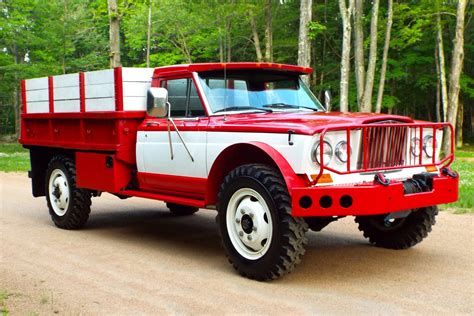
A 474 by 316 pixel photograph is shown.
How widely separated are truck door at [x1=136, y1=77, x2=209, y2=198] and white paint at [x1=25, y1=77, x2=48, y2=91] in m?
2.39

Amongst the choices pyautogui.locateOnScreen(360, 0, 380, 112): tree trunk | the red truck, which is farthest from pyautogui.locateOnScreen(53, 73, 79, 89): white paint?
pyautogui.locateOnScreen(360, 0, 380, 112): tree trunk

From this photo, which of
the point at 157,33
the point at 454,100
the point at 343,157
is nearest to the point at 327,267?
the point at 343,157

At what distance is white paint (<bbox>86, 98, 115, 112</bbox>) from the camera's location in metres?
7.69

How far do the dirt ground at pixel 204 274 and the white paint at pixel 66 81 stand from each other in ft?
6.89

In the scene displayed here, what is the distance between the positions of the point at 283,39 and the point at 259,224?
3032 cm

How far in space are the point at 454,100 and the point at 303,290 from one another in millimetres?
23483

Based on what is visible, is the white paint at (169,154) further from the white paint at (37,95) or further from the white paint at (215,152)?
the white paint at (37,95)

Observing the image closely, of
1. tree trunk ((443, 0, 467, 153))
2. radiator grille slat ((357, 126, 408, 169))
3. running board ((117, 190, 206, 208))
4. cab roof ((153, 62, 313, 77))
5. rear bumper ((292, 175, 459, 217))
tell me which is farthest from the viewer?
tree trunk ((443, 0, 467, 153))

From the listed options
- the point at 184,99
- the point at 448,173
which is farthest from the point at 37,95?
the point at 448,173

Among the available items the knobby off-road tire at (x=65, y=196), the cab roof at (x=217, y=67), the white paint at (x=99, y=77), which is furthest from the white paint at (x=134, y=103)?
the knobby off-road tire at (x=65, y=196)

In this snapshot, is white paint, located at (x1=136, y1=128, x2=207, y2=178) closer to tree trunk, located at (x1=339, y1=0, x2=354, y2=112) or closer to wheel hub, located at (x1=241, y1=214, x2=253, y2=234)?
wheel hub, located at (x1=241, y1=214, x2=253, y2=234)

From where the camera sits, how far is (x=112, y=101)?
25.2 feet

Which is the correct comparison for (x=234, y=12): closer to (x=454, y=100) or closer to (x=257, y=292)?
(x=454, y=100)

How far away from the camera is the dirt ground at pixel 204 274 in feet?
16.2
